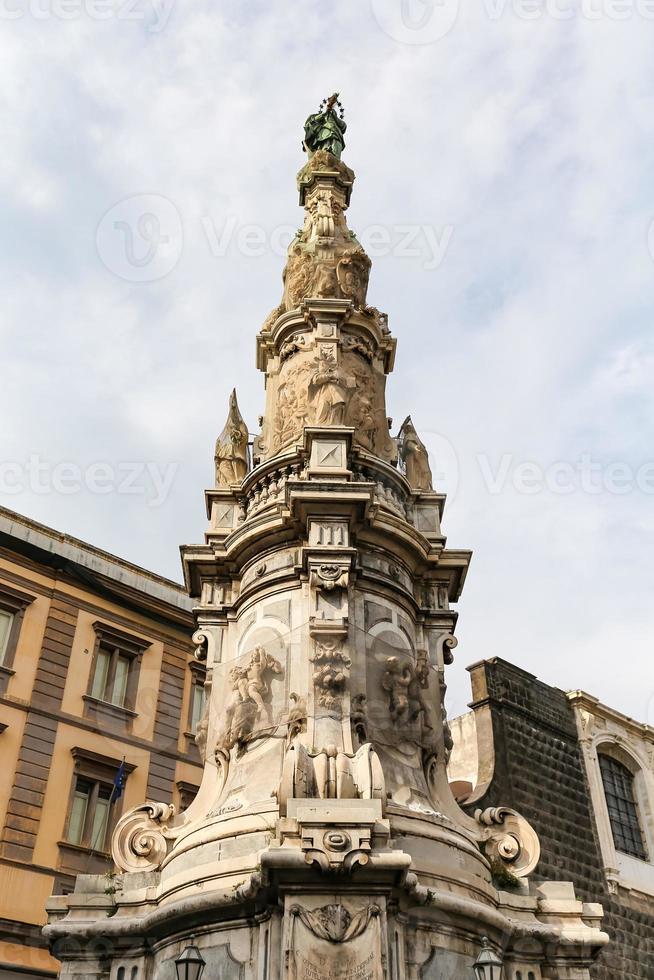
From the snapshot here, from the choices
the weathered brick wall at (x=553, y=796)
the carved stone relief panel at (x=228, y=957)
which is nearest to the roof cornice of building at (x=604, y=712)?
the weathered brick wall at (x=553, y=796)

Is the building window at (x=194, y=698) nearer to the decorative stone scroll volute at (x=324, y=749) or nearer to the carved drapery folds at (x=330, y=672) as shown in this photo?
the decorative stone scroll volute at (x=324, y=749)

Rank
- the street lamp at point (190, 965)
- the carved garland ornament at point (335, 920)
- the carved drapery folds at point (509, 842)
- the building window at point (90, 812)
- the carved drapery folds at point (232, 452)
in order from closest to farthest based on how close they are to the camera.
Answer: the street lamp at point (190, 965) → the carved garland ornament at point (335, 920) → the carved drapery folds at point (509, 842) → the carved drapery folds at point (232, 452) → the building window at point (90, 812)

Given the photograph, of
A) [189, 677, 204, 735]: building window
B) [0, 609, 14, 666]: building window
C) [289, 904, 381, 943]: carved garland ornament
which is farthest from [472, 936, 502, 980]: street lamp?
[189, 677, 204, 735]: building window

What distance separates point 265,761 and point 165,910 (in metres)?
2.10

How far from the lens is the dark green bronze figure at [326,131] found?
67.1 ft

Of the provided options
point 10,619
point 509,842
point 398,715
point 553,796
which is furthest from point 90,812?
point 509,842

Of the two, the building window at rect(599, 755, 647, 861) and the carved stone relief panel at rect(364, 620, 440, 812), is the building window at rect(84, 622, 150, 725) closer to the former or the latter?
the building window at rect(599, 755, 647, 861)

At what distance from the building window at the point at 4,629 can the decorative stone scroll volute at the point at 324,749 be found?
9856 mm

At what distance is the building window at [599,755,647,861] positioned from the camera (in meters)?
23.2

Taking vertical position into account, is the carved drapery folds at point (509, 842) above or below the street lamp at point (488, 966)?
above

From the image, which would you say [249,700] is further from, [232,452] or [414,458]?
[414,458]

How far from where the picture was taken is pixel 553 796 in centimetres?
2142

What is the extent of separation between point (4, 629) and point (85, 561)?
10.9 feet

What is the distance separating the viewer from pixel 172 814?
1240cm
